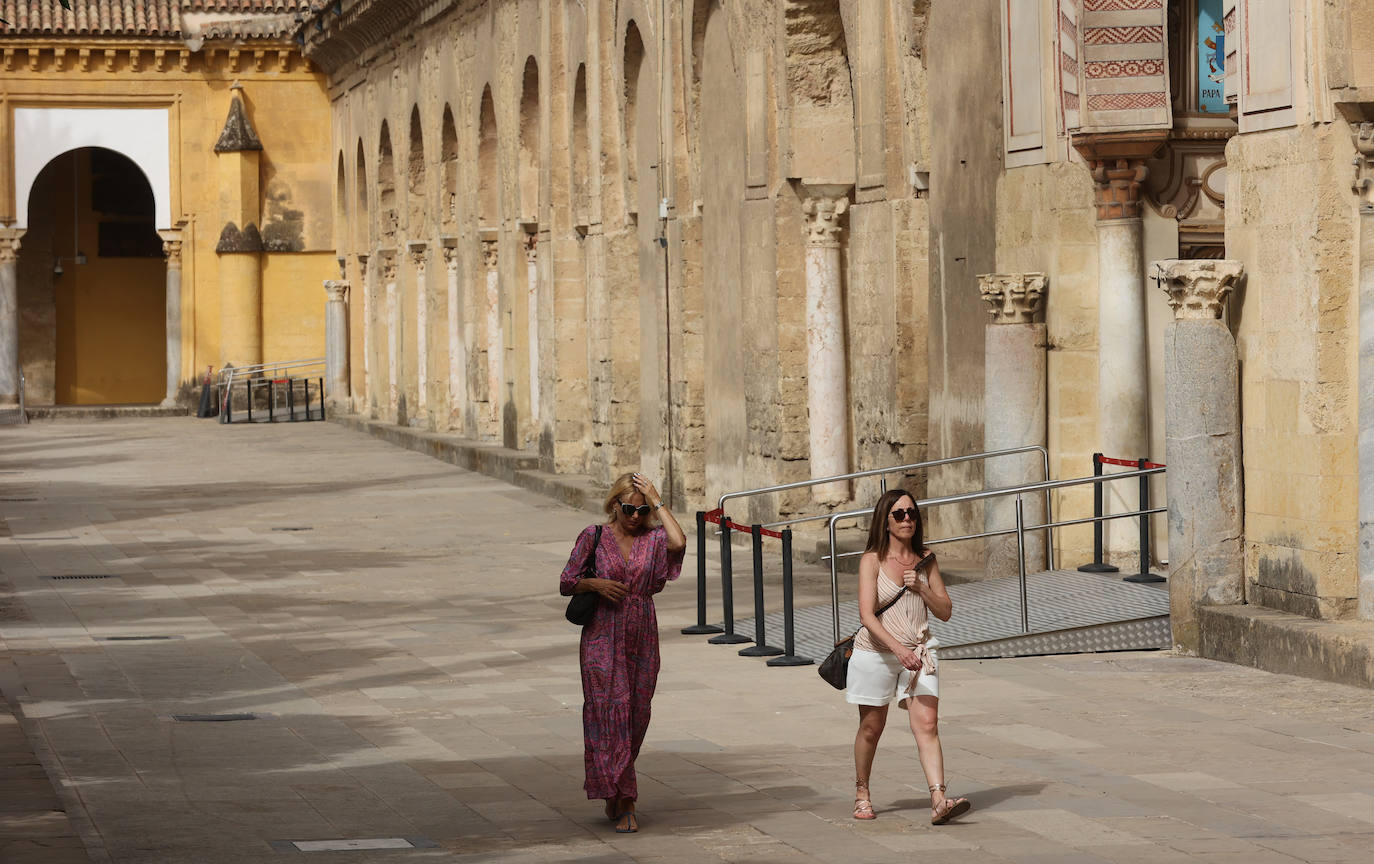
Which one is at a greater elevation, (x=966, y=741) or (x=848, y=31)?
(x=848, y=31)

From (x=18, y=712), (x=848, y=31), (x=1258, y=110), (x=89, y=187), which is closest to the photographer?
(x=18, y=712)

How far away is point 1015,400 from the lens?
14.4m

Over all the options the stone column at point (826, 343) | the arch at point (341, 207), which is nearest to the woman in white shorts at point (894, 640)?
the stone column at point (826, 343)

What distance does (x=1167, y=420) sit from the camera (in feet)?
38.5

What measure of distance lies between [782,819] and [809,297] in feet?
35.9

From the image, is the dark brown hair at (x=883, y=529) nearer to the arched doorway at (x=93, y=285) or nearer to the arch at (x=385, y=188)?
the arch at (x=385, y=188)

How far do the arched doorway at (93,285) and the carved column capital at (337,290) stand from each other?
6838 mm

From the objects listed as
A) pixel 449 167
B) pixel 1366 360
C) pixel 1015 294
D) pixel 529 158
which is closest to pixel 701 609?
pixel 1015 294

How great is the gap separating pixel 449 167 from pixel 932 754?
88.4 ft

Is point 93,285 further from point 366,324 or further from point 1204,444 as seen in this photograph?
point 1204,444

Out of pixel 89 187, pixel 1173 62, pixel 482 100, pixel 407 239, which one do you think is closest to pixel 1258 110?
pixel 1173 62

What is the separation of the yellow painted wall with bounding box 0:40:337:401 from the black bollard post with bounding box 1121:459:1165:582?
1284 inches

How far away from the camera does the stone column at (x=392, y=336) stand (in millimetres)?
37781

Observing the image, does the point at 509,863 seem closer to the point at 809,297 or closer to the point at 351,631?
the point at 351,631
